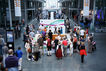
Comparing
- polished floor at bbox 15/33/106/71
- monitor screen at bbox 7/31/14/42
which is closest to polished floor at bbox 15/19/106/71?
polished floor at bbox 15/33/106/71

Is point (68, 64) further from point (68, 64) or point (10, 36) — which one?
point (10, 36)

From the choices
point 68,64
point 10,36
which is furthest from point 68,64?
→ point 10,36

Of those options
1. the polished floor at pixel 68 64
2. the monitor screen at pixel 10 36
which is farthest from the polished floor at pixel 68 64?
the monitor screen at pixel 10 36

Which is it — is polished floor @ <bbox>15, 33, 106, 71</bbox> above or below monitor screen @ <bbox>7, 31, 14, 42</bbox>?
below

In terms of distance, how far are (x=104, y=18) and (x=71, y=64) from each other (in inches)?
637

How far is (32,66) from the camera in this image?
10180 millimetres

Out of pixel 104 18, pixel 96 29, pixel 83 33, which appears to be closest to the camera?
pixel 83 33

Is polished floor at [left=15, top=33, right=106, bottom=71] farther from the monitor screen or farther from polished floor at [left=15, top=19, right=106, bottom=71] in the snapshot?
the monitor screen

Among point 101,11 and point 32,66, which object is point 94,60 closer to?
point 32,66

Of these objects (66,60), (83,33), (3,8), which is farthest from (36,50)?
(3,8)

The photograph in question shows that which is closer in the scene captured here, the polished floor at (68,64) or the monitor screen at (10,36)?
the polished floor at (68,64)

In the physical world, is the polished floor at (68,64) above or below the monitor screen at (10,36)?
below

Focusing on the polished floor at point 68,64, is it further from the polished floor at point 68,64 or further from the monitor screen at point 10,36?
the monitor screen at point 10,36

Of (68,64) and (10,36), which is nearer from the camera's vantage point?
(68,64)
